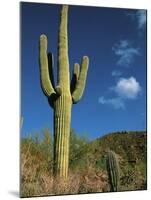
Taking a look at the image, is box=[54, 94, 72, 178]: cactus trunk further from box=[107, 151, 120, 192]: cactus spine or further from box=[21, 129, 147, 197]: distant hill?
box=[107, 151, 120, 192]: cactus spine

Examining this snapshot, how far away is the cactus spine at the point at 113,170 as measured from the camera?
9578mm

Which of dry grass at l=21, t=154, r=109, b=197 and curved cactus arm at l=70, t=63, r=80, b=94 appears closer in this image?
dry grass at l=21, t=154, r=109, b=197

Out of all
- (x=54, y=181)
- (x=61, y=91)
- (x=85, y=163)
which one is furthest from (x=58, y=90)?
(x=54, y=181)

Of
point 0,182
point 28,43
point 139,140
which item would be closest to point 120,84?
point 139,140

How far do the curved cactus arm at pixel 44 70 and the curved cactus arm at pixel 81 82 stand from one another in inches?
14.4

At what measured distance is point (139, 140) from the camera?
9.77 m

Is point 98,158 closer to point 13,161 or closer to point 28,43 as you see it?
point 13,161

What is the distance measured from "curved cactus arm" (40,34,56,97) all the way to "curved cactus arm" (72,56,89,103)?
14.4 inches

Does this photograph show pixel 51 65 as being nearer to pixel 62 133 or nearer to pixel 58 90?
pixel 58 90

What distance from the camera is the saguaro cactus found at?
9.19 m

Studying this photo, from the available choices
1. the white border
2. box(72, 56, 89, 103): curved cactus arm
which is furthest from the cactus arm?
the white border

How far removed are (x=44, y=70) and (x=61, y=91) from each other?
1.22ft

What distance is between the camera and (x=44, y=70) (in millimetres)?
9141

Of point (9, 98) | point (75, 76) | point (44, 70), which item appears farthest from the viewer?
point (75, 76)
